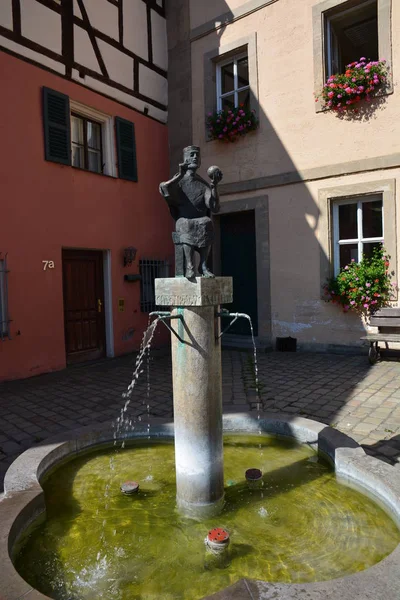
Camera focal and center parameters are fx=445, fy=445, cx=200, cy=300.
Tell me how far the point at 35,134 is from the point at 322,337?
607 centimetres

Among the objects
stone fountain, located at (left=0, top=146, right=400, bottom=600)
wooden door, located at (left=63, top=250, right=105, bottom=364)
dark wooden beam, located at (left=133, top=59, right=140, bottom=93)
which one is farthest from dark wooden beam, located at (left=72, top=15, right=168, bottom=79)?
stone fountain, located at (left=0, top=146, right=400, bottom=600)

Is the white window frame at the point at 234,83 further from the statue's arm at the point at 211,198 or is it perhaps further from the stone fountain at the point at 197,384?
the stone fountain at the point at 197,384

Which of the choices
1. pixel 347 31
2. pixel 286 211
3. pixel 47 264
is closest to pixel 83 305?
pixel 47 264

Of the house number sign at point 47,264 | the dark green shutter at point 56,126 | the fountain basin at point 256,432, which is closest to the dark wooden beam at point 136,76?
the dark green shutter at point 56,126

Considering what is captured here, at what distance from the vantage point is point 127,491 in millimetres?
2980

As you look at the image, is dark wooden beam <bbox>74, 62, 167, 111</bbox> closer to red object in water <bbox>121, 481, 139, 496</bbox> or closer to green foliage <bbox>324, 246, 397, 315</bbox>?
green foliage <bbox>324, 246, 397, 315</bbox>

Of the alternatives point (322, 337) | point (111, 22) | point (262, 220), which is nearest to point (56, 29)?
point (111, 22)

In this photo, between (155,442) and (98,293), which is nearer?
(155,442)

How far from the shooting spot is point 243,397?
536cm

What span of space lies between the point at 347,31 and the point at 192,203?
304 inches

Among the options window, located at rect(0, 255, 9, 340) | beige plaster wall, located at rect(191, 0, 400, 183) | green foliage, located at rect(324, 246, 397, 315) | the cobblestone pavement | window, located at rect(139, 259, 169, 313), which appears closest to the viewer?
the cobblestone pavement

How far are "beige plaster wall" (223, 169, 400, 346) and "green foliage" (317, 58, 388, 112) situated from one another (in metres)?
1.27

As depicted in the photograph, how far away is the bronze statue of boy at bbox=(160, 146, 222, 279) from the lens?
9.54 ft

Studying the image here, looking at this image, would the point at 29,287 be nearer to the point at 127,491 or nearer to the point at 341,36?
the point at 127,491
